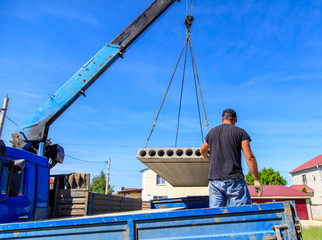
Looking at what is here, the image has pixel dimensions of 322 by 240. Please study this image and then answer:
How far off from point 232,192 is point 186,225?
3.37ft

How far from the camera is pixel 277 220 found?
236cm

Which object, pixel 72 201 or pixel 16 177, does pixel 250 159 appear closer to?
pixel 16 177

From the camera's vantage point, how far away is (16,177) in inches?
153

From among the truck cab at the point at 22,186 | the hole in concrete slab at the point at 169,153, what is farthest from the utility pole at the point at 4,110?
the hole in concrete slab at the point at 169,153

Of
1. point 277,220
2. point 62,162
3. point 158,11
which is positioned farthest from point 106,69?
point 277,220

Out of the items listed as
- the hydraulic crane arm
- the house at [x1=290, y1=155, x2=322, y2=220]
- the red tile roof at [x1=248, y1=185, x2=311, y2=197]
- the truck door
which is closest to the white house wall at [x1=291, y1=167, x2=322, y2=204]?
the house at [x1=290, y1=155, x2=322, y2=220]

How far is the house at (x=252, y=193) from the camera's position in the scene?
2962cm

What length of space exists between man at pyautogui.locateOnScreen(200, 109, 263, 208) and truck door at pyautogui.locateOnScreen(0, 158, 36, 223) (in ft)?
9.93

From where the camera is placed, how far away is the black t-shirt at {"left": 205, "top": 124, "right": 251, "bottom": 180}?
325 centimetres

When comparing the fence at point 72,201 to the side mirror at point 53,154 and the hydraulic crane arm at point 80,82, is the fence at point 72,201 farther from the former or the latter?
the hydraulic crane arm at point 80,82

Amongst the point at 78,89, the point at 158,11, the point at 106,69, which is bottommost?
the point at 78,89

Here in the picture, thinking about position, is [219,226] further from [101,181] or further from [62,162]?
[101,181]

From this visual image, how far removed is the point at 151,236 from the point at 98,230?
20.3 inches

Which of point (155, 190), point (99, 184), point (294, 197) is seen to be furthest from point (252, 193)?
point (99, 184)
